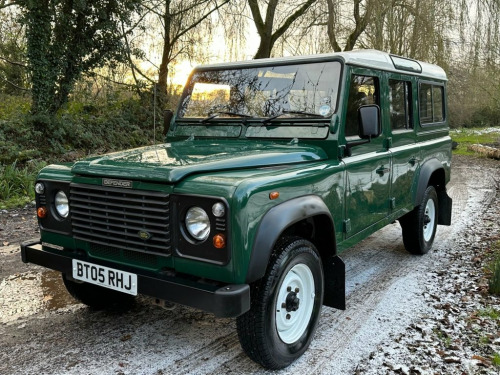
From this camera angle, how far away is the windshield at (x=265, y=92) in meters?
3.87

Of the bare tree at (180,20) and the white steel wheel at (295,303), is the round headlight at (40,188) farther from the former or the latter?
the bare tree at (180,20)

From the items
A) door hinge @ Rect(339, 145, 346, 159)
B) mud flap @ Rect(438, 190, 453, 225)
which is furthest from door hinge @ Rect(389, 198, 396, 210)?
mud flap @ Rect(438, 190, 453, 225)

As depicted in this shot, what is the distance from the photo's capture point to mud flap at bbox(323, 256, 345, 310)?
3547mm

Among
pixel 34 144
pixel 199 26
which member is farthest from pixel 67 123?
pixel 199 26

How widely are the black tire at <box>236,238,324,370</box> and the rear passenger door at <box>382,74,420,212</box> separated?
1.77m

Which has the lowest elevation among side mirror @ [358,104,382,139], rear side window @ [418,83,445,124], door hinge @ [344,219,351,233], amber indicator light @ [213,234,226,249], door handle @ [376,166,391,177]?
door hinge @ [344,219,351,233]

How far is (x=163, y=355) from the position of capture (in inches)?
130

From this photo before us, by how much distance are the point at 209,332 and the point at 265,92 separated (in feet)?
6.88

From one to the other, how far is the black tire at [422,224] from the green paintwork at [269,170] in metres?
0.34

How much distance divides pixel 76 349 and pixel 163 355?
25.4 inches

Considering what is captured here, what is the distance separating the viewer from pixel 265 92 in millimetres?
4113

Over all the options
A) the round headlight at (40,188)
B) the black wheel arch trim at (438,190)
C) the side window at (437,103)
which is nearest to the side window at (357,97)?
the black wheel arch trim at (438,190)

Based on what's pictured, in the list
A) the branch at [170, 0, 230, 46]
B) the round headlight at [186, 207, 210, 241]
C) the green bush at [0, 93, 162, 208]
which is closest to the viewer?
the round headlight at [186, 207, 210, 241]

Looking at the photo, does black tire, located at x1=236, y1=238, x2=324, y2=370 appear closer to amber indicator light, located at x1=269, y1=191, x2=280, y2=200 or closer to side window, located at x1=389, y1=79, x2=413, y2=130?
amber indicator light, located at x1=269, y1=191, x2=280, y2=200
